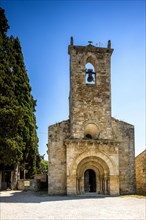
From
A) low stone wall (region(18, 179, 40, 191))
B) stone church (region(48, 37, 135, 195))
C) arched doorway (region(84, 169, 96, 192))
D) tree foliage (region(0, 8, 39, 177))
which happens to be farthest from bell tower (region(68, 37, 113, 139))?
low stone wall (region(18, 179, 40, 191))

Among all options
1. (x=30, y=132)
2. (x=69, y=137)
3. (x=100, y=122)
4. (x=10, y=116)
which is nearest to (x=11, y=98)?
(x=10, y=116)

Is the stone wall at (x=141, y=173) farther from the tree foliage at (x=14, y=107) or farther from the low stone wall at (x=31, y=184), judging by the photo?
the tree foliage at (x=14, y=107)

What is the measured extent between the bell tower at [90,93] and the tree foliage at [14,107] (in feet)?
16.3

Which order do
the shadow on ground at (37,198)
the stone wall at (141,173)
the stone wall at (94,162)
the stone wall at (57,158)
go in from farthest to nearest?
the stone wall at (141,173)
the stone wall at (57,158)
the stone wall at (94,162)
the shadow on ground at (37,198)

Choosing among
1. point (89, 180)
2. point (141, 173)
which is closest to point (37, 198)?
point (89, 180)

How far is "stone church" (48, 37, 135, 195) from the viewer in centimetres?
1661

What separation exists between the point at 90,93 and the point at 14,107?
6414mm

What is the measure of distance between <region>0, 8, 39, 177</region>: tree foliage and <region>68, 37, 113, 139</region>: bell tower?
4978 millimetres

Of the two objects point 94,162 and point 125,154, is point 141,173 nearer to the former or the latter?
point 125,154

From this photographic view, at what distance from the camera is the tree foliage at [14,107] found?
62.8 ft

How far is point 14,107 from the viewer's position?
20312mm

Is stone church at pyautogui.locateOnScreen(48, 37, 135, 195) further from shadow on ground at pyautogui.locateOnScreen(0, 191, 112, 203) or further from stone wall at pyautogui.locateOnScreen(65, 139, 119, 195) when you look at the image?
shadow on ground at pyautogui.locateOnScreen(0, 191, 112, 203)

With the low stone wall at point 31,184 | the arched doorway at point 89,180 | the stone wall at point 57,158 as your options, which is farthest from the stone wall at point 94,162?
the low stone wall at point 31,184

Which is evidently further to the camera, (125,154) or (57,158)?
(125,154)
